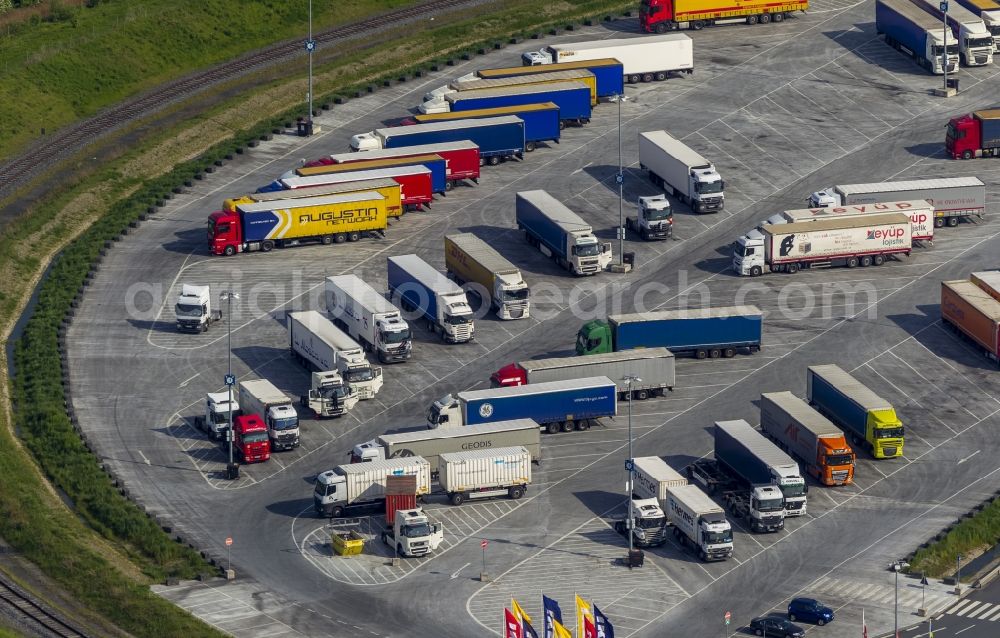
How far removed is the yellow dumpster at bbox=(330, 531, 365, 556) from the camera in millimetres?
123812

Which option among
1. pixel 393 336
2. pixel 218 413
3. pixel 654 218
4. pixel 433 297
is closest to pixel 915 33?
pixel 654 218

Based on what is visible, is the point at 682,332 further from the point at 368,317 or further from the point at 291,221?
the point at 291,221

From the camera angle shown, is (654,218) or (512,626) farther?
(654,218)

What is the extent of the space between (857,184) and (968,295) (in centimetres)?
2169

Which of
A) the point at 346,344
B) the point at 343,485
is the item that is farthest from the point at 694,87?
the point at 343,485

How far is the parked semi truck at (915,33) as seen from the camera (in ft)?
622

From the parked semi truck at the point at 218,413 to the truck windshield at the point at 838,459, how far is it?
35.6m

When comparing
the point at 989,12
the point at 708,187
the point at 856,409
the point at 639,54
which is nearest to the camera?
the point at 856,409

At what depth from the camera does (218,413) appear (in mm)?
136500

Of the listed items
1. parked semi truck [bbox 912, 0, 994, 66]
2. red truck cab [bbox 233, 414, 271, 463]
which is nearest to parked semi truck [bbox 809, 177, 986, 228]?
parked semi truck [bbox 912, 0, 994, 66]

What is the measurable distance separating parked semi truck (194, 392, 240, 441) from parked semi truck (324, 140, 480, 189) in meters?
38.5

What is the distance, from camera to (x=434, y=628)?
116 metres

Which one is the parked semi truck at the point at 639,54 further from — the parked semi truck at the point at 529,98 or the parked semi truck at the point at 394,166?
the parked semi truck at the point at 394,166

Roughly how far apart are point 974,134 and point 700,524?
6449cm
